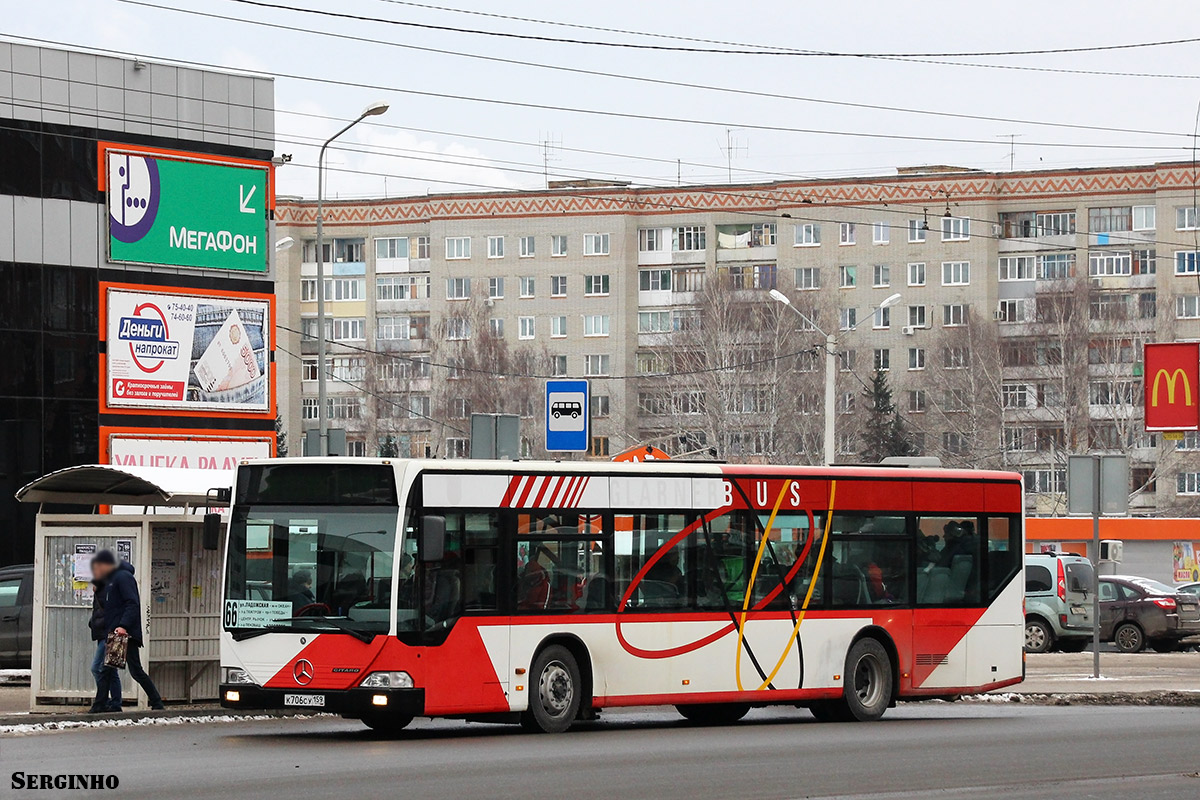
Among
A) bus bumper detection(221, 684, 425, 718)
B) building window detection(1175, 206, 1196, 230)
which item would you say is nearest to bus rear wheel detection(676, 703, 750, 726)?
bus bumper detection(221, 684, 425, 718)

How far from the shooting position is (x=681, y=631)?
1841cm

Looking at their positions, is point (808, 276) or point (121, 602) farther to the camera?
point (808, 276)

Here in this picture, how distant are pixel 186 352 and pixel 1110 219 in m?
68.4

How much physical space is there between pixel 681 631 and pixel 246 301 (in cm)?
1649

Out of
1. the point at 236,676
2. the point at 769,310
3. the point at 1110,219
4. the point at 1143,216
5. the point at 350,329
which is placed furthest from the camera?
the point at 350,329

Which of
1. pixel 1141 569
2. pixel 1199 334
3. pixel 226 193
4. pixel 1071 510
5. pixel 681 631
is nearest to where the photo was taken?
pixel 681 631

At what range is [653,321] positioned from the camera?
98125 mm

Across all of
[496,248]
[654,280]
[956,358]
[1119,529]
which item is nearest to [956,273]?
[956,358]

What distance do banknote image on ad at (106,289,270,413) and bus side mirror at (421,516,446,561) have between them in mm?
16312

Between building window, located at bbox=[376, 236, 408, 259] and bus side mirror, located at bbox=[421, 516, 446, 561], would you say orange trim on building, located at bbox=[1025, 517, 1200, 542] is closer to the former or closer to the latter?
bus side mirror, located at bbox=[421, 516, 446, 561]

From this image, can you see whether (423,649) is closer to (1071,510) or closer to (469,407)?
(1071,510)

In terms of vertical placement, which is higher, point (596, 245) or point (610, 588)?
point (596, 245)

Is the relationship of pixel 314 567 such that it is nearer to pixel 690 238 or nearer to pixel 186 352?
pixel 186 352

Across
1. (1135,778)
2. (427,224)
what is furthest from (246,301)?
(427,224)
